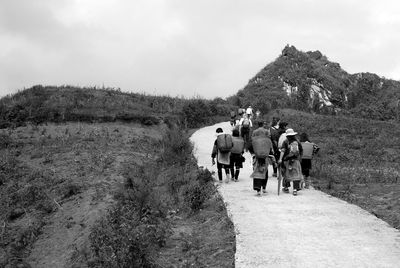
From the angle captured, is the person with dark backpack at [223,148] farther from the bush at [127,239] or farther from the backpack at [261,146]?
the bush at [127,239]

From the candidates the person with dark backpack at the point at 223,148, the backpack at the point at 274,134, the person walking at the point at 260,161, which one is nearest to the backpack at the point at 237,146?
the person with dark backpack at the point at 223,148

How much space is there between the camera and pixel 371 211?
11688 mm

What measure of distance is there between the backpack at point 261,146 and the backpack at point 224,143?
1.23 meters

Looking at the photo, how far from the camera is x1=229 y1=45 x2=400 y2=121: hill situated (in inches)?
1720

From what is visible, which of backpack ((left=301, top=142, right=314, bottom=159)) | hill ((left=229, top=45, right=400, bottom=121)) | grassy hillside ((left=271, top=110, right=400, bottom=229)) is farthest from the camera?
hill ((left=229, top=45, right=400, bottom=121))

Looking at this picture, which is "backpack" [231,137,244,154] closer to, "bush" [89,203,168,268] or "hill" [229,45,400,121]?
"bush" [89,203,168,268]

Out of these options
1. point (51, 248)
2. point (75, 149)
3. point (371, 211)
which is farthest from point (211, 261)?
point (75, 149)

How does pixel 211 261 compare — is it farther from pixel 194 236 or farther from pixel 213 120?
pixel 213 120

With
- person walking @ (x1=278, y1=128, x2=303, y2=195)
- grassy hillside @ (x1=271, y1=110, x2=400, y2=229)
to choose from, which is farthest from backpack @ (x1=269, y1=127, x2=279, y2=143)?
person walking @ (x1=278, y1=128, x2=303, y2=195)

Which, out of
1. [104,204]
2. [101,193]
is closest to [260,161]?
[104,204]

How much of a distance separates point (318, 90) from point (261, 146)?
34659 millimetres

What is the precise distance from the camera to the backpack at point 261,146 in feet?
43.4

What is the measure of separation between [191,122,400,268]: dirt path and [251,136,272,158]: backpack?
107cm

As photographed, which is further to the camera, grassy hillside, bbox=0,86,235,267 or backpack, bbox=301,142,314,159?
backpack, bbox=301,142,314,159
